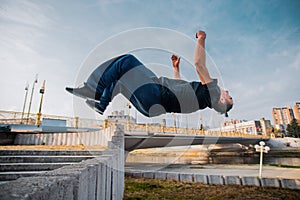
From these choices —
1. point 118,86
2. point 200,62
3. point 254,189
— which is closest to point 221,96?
point 200,62

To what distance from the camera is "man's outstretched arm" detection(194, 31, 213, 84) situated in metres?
2.38

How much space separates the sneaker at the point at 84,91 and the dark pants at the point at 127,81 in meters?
0.06

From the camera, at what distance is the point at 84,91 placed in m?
2.94

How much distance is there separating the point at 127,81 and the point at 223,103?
1.67m

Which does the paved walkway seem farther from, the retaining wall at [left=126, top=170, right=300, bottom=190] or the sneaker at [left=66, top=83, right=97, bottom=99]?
the sneaker at [left=66, top=83, right=97, bottom=99]

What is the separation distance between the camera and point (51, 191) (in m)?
0.78

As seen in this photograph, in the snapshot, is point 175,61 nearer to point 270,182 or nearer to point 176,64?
point 176,64

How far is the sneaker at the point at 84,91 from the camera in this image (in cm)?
288

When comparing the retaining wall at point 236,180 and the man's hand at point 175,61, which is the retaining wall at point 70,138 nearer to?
the retaining wall at point 236,180

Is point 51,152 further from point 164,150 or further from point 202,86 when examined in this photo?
point 164,150

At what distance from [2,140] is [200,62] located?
472 inches

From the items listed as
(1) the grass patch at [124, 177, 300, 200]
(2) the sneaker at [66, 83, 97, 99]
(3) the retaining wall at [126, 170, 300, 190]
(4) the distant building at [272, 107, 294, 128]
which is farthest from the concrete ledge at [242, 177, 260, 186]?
(4) the distant building at [272, 107, 294, 128]

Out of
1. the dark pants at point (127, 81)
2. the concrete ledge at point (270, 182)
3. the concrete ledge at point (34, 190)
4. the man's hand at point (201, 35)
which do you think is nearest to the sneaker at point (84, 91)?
the dark pants at point (127, 81)

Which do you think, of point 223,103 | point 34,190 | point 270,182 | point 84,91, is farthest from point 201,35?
point 270,182
